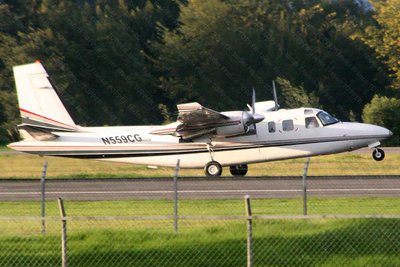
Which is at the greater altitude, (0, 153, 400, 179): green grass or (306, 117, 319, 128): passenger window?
(306, 117, 319, 128): passenger window

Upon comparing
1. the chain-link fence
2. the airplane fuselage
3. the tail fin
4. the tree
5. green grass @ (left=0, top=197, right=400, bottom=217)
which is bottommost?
the chain-link fence

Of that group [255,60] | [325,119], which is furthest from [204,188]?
[255,60]

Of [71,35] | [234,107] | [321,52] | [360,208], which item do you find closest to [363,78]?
[321,52]

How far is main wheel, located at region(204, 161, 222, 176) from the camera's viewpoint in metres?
25.8

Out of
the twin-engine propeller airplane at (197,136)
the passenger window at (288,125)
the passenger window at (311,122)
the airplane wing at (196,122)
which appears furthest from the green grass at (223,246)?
the passenger window at (311,122)

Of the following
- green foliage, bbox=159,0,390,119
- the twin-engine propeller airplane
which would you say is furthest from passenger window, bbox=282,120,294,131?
green foliage, bbox=159,0,390,119

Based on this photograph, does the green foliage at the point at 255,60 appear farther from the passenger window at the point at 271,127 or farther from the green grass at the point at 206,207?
the green grass at the point at 206,207

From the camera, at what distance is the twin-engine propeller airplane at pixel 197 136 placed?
25188 millimetres

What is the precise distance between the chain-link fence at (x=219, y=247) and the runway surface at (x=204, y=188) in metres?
7.39

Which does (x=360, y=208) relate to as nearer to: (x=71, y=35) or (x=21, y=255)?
(x=21, y=255)

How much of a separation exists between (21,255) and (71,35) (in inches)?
1870

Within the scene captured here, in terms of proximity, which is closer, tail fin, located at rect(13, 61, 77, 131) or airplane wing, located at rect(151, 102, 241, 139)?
airplane wing, located at rect(151, 102, 241, 139)

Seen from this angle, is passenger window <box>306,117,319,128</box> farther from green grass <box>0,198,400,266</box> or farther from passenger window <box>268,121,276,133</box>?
green grass <box>0,198,400,266</box>

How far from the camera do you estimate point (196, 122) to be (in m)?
24.8
